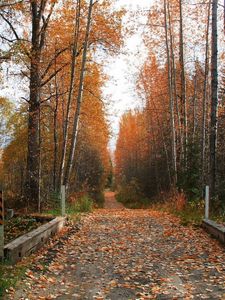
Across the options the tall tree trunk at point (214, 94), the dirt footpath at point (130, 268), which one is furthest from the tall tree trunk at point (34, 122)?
the tall tree trunk at point (214, 94)

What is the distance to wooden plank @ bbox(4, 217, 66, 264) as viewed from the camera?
6.34m

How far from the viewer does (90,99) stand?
66.5ft

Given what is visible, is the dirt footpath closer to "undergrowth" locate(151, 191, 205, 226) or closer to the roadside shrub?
"undergrowth" locate(151, 191, 205, 226)

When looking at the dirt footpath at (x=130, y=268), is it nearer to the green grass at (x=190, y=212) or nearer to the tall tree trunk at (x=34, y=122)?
the green grass at (x=190, y=212)

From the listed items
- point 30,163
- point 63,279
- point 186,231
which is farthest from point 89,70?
point 63,279

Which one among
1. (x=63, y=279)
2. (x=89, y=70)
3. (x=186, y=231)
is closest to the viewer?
(x=63, y=279)

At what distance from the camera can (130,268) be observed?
21.8ft

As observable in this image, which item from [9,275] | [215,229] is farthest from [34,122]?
[9,275]

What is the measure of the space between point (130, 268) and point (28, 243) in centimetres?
202

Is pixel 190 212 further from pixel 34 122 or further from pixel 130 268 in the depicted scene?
pixel 130 268

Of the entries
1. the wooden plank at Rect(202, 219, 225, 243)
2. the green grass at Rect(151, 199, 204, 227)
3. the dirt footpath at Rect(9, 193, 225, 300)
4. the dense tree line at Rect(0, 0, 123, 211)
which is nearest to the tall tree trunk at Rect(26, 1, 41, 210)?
the dense tree line at Rect(0, 0, 123, 211)

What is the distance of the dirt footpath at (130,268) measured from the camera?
5301 mm

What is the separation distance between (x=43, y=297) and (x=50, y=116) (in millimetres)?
→ 17887

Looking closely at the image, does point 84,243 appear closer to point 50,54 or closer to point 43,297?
point 43,297
